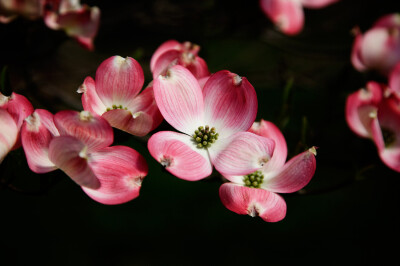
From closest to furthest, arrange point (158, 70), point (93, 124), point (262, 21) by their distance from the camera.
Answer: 1. point (93, 124)
2. point (158, 70)
3. point (262, 21)

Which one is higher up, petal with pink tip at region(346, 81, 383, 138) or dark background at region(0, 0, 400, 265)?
petal with pink tip at region(346, 81, 383, 138)

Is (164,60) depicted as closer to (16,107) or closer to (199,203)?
(16,107)

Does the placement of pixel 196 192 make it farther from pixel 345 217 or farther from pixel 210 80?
pixel 210 80

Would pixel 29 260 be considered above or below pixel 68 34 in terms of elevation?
below

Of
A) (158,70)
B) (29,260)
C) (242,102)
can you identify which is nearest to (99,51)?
(29,260)

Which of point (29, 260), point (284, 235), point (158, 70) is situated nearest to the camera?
point (158, 70)

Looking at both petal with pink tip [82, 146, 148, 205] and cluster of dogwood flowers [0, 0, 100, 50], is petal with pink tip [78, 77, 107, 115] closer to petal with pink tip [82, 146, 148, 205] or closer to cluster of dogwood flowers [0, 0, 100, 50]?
petal with pink tip [82, 146, 148, 205]

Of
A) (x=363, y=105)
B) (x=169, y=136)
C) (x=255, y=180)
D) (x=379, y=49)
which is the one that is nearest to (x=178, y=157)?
(x=169, y=136)

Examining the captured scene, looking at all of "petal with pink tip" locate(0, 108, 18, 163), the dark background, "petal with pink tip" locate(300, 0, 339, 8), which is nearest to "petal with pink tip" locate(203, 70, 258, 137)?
"petal with pink tip" locate(0, 108, 18, 163)
